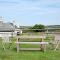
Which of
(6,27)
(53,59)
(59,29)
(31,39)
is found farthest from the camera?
(6,27)

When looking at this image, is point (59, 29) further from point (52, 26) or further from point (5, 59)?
point (5, 59)

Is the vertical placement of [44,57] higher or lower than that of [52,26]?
lower

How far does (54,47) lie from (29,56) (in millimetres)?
1940

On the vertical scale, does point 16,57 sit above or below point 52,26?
below

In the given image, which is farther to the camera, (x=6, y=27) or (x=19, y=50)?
(x=6, y=27)

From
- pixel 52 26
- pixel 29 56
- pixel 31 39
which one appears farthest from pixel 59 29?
pixel 29 56

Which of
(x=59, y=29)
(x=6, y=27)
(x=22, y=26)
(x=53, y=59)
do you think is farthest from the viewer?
(x=6, y=27)

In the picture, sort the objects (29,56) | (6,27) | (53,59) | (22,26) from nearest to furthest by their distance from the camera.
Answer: (53,59), (29,56), (22,26), (6,27)

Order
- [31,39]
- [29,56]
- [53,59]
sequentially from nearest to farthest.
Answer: [53,59], [29,56], [31,39]

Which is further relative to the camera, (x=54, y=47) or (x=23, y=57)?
(x=54, y=47)

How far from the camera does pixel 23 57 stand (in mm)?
6500

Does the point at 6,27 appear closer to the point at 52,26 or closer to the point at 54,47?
the point at 52,26

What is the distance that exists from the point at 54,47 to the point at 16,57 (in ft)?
7.55

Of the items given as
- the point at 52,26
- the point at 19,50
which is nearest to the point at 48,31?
the point at 52,26
